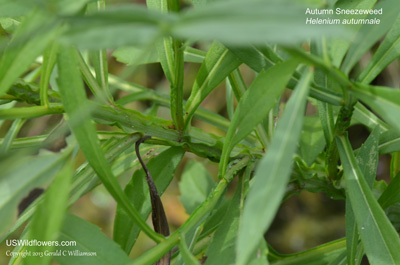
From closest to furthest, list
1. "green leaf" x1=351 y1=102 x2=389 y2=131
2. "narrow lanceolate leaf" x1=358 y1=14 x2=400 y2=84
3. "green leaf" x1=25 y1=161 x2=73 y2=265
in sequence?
1. "green leaf" x1=25 y1=161 x2=73 y2=265
2. "narrow lanceolate leaf" x1=358 y1=14 x2=400 y2=84
3. "green leaf" x1=351 y1=102 x2=389 y2=131

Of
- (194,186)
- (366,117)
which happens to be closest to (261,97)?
(366,117)

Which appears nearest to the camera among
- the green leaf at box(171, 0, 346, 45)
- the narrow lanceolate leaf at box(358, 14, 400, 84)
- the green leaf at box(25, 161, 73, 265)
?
the green leaf at box(171, 0, 346, 45)

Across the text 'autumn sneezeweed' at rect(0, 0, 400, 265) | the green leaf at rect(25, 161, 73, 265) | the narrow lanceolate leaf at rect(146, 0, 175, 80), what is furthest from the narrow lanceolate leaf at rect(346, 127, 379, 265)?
the green leaf at rect(25, 161, 73, 265)

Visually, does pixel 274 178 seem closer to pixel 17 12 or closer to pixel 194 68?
pixel 17 12

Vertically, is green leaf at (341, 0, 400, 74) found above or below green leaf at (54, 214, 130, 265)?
above

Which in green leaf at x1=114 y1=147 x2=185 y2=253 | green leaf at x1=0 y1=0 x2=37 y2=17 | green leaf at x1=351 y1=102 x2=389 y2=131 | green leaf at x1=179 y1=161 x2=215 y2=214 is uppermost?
green leaf at x1=0 y1=0 x2=37 y2=17

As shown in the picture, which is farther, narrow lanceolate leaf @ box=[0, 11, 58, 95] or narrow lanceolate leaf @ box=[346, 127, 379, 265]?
narrow lanceolate leaf @ box=[346, 127, 379, 265]

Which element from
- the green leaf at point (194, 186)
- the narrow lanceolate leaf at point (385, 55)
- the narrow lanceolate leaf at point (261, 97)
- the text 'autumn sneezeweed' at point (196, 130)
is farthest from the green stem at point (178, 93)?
the green leaf at point (194, 186)

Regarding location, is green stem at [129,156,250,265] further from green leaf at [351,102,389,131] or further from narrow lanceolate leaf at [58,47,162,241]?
green leaf at [351,102,389,131]

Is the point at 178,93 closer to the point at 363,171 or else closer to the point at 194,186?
the point at 363,171
